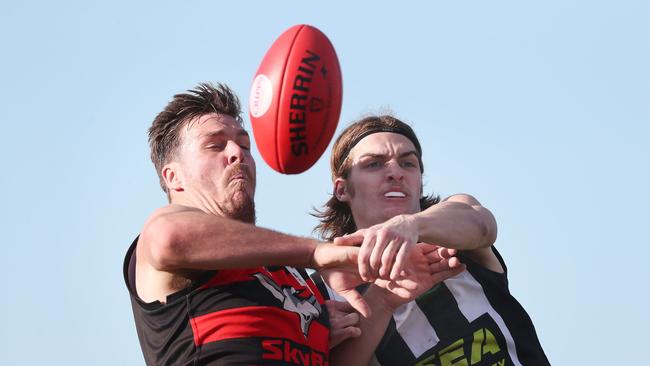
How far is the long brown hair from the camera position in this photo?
7.82 metres

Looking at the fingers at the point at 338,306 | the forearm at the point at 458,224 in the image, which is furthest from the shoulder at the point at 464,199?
the fingers at the point at 338,306

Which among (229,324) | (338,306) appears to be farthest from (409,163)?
(229,324)

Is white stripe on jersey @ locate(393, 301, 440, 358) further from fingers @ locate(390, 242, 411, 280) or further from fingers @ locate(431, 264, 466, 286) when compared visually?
fingers @ locate(390, 242, 411, 280)

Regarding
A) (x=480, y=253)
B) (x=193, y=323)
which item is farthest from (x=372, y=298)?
(x=193, y=323)

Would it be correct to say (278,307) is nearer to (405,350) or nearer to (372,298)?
(372,298)

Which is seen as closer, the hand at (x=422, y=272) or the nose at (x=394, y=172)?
the hand at (x=422, y=272)

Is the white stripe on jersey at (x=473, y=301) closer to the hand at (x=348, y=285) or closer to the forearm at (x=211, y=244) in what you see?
the hand at (x=348, y=285)

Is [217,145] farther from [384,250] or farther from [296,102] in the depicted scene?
[384,250]

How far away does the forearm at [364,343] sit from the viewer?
591 cm

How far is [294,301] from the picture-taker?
18.1 ft

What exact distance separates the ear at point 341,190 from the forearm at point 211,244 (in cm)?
289

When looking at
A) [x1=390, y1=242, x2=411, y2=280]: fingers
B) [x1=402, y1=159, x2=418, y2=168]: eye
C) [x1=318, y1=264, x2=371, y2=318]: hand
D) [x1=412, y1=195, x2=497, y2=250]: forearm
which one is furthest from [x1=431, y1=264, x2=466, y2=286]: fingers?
[x1=402, y1=159, x2=418, y2=168]: eye

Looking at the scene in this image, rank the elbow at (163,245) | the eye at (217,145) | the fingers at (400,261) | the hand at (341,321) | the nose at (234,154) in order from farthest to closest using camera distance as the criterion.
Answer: the eye at (217,145), the nose at (234,154), the hand at (341,321), the fingers at (400,261), the elbow at (163,245)

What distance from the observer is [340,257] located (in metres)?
5.09
